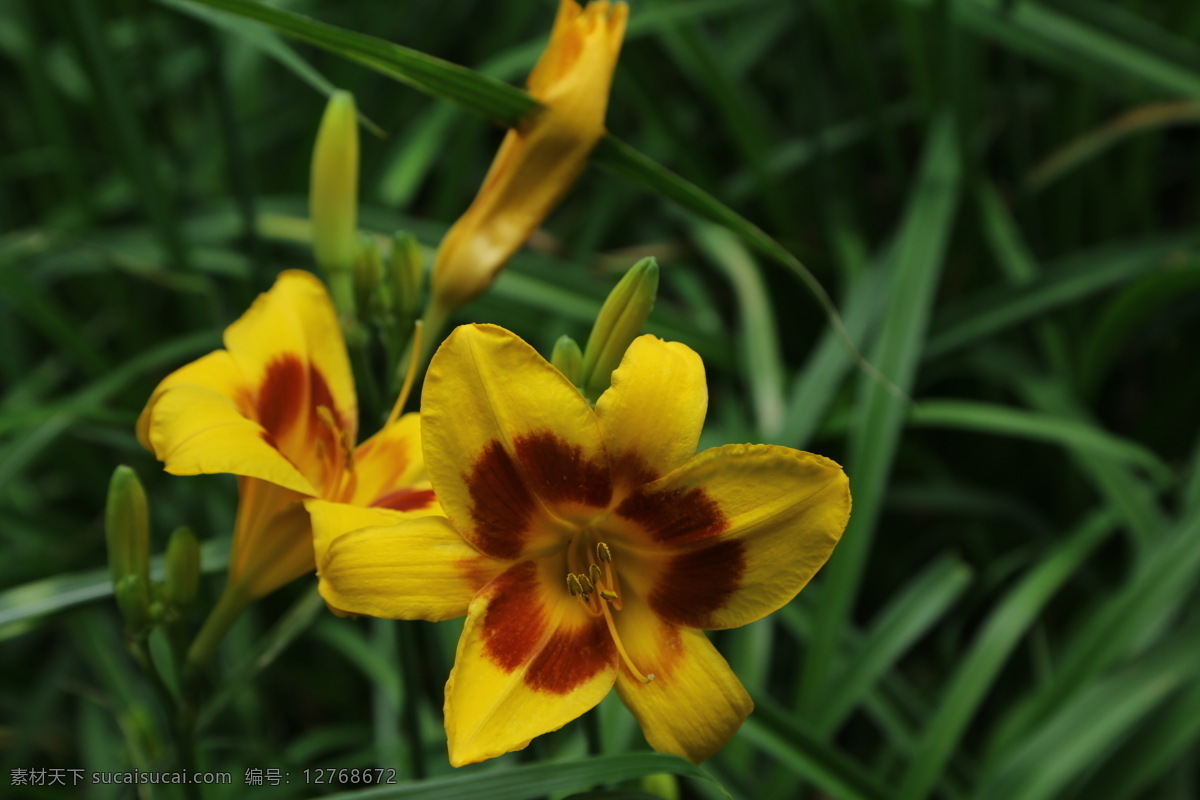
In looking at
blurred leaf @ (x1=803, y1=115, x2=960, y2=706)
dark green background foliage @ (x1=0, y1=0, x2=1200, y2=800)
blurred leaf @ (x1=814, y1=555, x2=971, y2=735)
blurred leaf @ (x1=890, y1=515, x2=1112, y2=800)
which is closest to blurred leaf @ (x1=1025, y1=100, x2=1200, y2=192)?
dark green background foliage @ (x1=0, y1=0, x2=1200, y2=800)

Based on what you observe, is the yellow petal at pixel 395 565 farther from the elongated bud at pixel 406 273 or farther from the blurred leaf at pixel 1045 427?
the blurred leaf at pixel 1045 427

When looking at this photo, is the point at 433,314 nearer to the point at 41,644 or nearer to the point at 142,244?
the point at 142,244

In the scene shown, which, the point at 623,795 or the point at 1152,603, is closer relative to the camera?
the point at 623,795

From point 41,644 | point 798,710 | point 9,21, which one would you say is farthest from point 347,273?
point 9,21

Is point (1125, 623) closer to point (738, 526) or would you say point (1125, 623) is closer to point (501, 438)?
point (738, 526)

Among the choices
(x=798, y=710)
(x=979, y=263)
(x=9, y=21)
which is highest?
(x=9, y=21)

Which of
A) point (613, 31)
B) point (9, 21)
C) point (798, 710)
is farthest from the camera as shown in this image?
point (9, 21)
